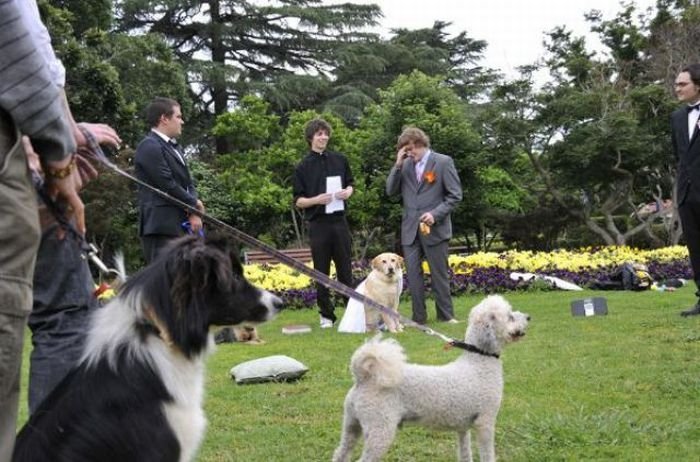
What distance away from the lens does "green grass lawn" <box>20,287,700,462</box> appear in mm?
3867

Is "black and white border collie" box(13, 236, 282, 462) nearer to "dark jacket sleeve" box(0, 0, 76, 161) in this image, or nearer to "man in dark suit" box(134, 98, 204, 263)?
"dark jacket sleeve" box(0, 0, 76, 161)

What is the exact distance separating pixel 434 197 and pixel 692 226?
2.76 meters

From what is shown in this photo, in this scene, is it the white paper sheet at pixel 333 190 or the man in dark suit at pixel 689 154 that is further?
the white paper sheet at pixel 333 190

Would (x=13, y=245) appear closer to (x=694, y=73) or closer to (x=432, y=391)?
(x=432, y=391)

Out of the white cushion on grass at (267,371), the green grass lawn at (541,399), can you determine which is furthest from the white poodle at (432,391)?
the white cushion on grass at (267,371)

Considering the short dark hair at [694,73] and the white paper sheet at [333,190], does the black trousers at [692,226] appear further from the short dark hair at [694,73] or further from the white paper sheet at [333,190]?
the white paper sheet at [333,190]

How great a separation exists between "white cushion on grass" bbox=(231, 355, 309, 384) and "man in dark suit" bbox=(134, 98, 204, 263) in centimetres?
124

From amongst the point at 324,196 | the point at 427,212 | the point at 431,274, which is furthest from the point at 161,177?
Answer: the point at 431,274

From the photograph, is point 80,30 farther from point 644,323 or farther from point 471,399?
point 471,399

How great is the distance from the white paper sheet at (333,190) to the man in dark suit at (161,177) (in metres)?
2.32

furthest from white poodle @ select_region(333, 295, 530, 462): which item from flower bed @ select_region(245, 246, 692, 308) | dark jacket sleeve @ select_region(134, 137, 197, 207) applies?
flower bed @ select_region(245, 246, 692, 308)

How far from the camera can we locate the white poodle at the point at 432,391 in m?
3.41

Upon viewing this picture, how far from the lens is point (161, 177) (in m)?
5.98

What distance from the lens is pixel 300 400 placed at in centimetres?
496
